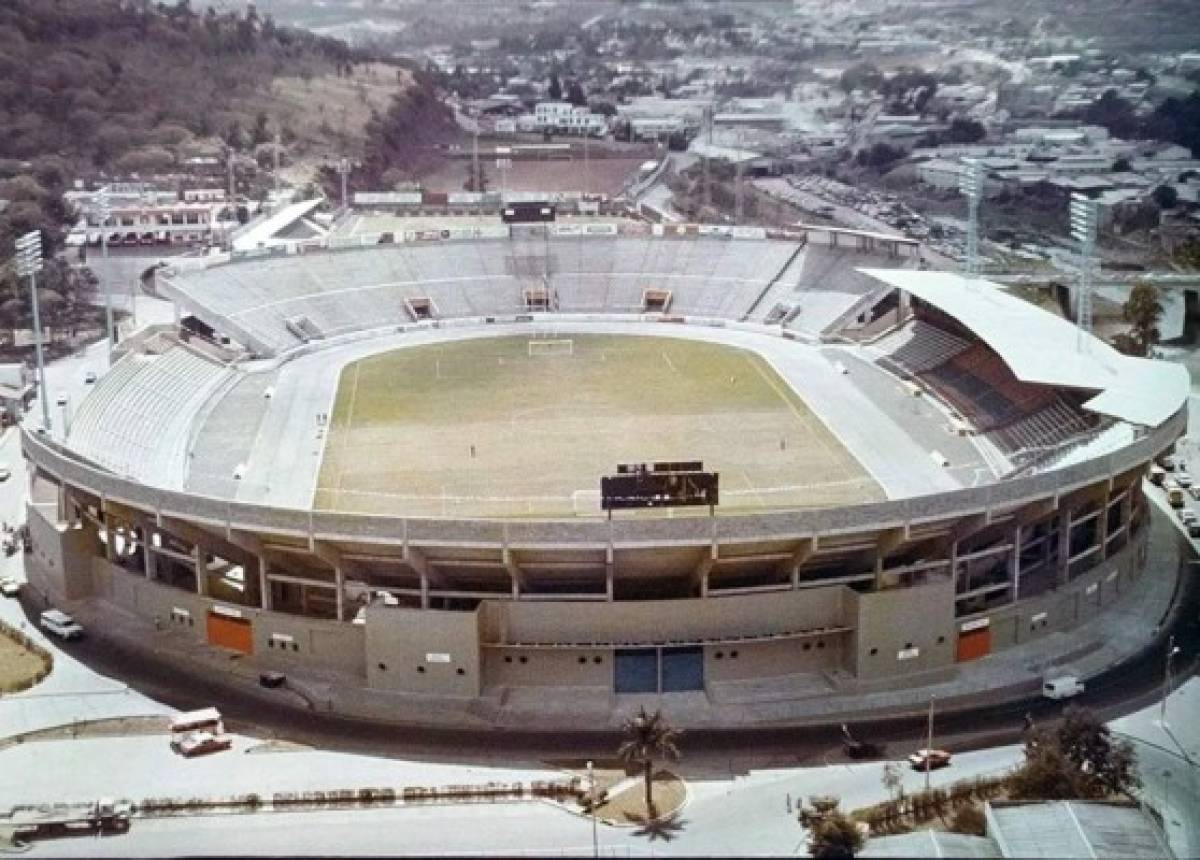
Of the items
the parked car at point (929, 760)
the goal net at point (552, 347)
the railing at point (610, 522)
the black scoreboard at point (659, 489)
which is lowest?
the parked car at point (929, 760)

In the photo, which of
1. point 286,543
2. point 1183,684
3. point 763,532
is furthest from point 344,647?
point 1183,684

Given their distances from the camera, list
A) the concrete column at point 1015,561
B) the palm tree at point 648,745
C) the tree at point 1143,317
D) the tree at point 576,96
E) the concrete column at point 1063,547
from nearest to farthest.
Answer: the palm tree at point 648,745, the concrete column at point 1015,561, the concrete column at point 1063,547, the tree at point 1143,317, the tree at point 576,96

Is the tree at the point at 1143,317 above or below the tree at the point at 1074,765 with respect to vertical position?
above

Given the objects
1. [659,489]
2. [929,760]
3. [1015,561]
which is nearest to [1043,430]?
[1015,561]

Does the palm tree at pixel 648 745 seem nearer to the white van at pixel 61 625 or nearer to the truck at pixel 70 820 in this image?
the truck at pixel 70 820

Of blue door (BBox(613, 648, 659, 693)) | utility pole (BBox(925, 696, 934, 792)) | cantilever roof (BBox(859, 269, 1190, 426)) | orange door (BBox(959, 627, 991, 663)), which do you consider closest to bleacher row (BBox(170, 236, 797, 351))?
cantilever roof (BBox(859, 269, 1190, 426))

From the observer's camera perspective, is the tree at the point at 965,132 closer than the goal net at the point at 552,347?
No

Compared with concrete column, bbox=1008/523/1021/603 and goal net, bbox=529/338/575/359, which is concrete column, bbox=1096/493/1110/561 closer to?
concrete column, bbox=1008/523/1021/603

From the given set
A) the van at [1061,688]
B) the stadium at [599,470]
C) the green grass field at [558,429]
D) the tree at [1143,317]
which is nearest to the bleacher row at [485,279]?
the stadium at [599,470]

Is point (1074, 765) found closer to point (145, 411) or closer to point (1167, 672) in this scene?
point (1167, 672)
